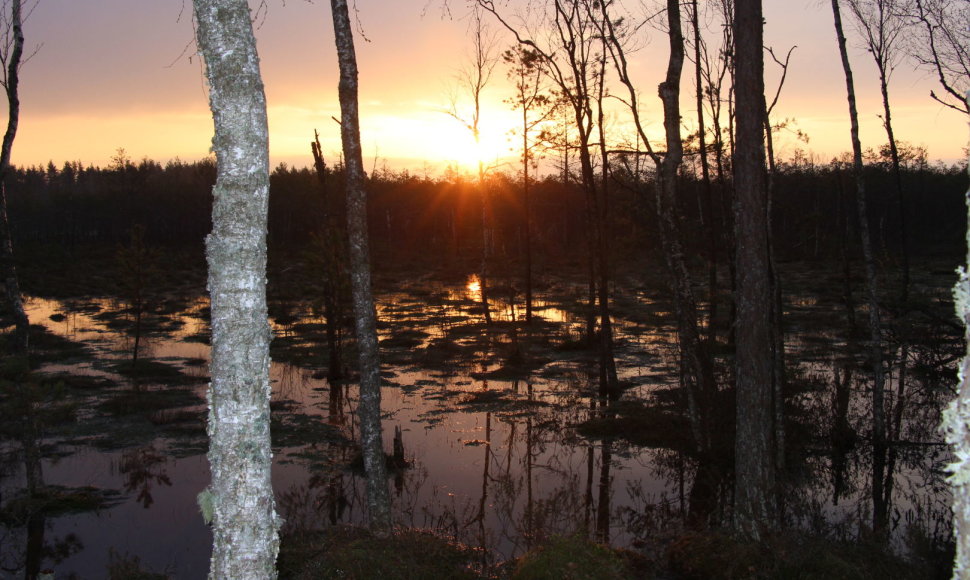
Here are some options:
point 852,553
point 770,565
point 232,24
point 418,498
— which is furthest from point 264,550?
point 418,498

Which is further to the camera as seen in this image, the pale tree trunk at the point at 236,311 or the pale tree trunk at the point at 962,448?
the pale tree trunk at the point at 236,311

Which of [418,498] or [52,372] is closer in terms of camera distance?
[418,498]

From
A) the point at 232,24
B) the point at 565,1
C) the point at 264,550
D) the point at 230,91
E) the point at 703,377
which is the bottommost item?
the point at 703,377

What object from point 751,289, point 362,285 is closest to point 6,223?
point 362,285

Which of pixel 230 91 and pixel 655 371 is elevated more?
pixel 230 91

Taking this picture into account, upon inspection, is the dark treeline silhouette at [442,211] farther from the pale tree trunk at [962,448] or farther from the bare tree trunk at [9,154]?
the pale tree trunk at [962,448]

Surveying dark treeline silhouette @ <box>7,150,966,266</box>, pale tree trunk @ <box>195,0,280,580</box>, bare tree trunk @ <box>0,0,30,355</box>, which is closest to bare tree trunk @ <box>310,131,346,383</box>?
bare tree trunk @ <box>0,0,30,355</box>

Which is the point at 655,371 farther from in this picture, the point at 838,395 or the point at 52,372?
the point at 52,372

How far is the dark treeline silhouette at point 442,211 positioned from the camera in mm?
62375

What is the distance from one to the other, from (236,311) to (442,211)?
3042 inches

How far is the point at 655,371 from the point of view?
21.2m

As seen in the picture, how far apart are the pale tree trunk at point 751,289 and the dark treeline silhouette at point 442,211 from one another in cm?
4492

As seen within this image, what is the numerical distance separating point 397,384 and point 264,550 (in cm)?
1715

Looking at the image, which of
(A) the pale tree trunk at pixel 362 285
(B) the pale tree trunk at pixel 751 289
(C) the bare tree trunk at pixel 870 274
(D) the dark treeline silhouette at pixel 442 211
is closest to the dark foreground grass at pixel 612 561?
(B) the pale tree trunk at pixel 751 289
